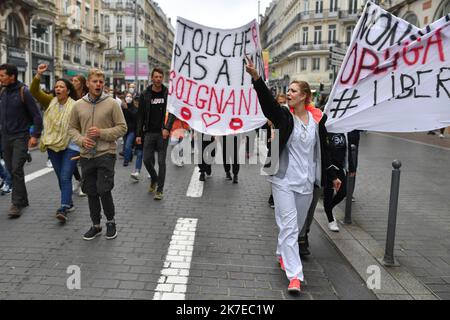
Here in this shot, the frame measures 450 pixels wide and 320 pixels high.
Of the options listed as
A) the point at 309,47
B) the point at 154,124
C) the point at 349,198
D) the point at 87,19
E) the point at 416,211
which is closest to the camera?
the point at 349,198

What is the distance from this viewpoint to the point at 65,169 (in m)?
5.66

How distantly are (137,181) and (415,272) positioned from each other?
17.9ft

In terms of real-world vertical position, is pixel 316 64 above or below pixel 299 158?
above

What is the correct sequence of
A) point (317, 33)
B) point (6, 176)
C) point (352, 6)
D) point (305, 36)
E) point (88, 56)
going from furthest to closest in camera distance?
point (305, 36) → point (317, 33) → point (352, 6) → point (88, 56) → point (6, 176)

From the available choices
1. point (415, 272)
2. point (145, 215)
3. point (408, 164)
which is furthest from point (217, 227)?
point (408, 164)

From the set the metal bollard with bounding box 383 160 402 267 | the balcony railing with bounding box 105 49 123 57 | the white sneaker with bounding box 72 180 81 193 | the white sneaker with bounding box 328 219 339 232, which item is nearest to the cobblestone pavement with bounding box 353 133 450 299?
the metal bollard with bounding box 383 160 402 267

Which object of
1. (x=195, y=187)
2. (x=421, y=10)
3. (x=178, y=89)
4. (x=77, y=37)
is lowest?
(x=195, y=187)

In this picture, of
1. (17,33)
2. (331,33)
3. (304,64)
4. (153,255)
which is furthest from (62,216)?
(304,64)

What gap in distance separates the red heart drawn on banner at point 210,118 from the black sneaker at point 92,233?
1.84 m

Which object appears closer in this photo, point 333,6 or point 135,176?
point 135,176

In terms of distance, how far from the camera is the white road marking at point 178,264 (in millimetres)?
3604

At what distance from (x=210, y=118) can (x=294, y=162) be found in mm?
1916

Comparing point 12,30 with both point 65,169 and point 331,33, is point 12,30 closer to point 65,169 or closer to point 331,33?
point 65,169
